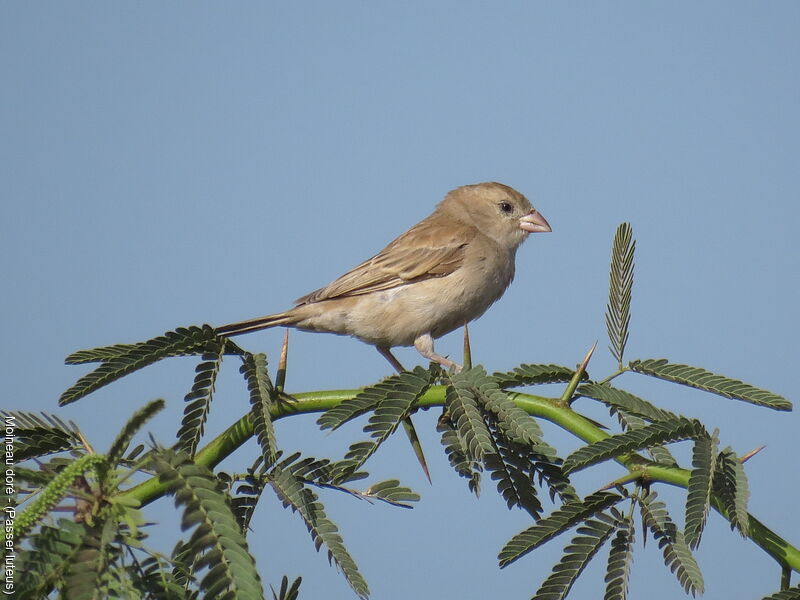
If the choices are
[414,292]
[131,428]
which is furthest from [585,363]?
[414,292]

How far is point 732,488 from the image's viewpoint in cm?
255

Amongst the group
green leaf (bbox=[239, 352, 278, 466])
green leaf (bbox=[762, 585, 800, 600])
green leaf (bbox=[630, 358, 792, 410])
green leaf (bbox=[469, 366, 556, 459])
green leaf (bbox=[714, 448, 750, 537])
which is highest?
green leaf (bbox=[239, 352, 278, 466])

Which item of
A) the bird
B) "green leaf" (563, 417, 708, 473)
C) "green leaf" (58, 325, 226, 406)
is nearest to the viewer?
"green leaf" (563, 417, 708, 473)

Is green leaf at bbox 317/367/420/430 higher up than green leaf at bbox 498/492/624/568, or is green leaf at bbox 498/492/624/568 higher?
green leaf at bbox 317/367/420/430

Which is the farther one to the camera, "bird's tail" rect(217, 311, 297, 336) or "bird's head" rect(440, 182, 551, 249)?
"bird's head" rect(440, 182, 551, 249)

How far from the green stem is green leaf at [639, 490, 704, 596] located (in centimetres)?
9

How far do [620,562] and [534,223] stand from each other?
5.35 m

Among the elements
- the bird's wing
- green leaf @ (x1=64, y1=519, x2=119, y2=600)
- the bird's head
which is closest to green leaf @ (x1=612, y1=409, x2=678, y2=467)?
green leaf @ (x1=64, y1=519, x2=119, y2=600)

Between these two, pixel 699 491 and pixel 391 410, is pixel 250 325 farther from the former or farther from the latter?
pixel 699 491

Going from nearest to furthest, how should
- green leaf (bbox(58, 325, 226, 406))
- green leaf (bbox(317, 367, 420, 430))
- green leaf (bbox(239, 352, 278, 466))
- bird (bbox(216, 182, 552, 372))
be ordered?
green leaf (bbox(239, 352, 278, 466)) → green leaf (bbox(317, 367, 420, 430)) → green leaf (bbox(58, 325, 226, 406)) → bird (bbox(216, 182, 552, 372))

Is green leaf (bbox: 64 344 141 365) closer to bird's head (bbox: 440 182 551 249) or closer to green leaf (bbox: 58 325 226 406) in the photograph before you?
green leaf (bbox: 58 325 226 406)

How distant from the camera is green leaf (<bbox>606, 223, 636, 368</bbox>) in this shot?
135 inches

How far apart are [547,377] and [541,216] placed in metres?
4.80

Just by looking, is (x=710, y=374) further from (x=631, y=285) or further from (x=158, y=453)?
(x=158, y=453)
